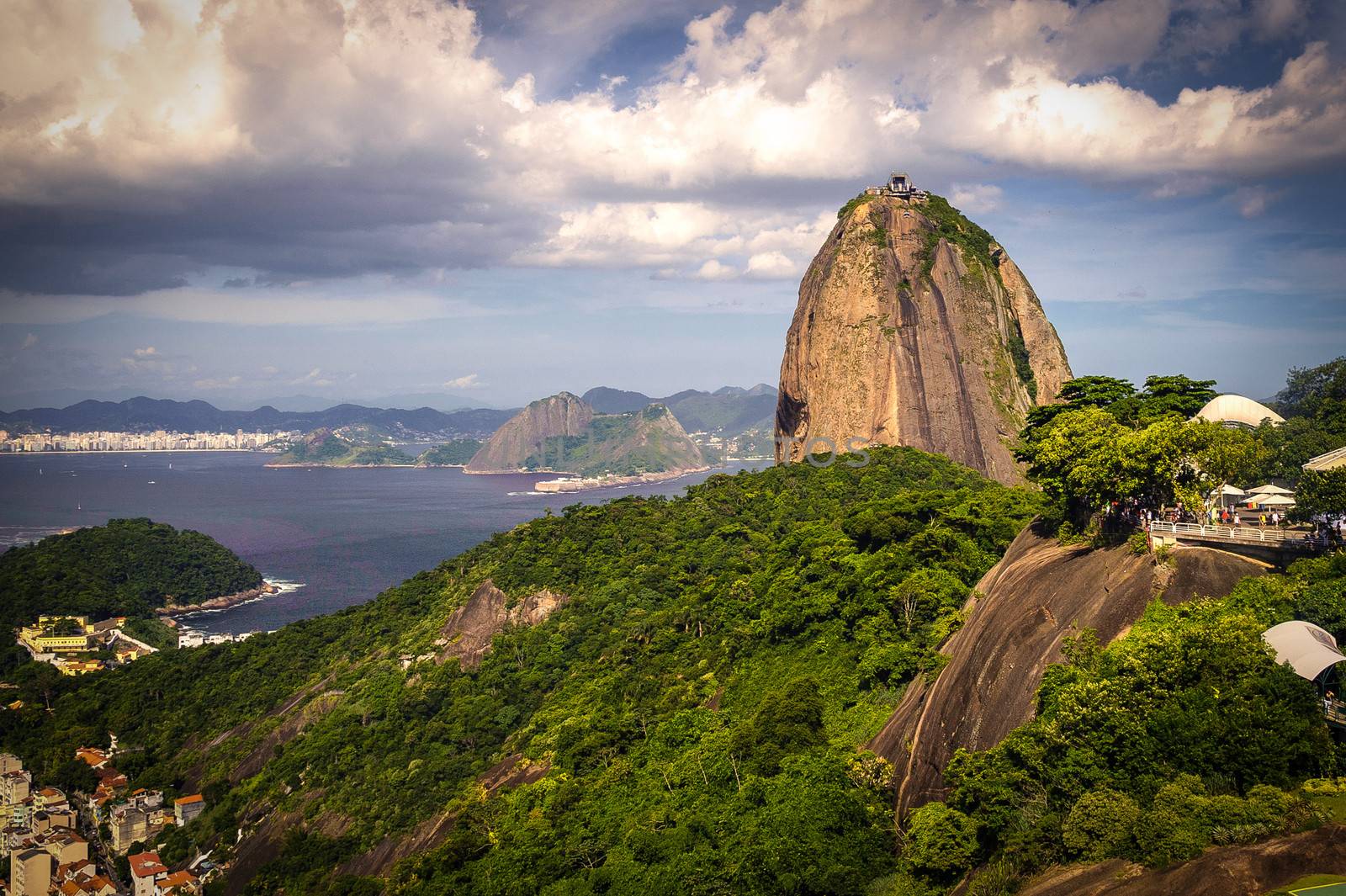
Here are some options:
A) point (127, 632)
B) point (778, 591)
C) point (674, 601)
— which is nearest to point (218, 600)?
point (127, 632)

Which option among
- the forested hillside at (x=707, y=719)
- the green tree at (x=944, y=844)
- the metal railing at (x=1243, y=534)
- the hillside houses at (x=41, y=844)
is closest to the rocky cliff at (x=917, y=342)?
the forested hillside at (x=707, y=719)

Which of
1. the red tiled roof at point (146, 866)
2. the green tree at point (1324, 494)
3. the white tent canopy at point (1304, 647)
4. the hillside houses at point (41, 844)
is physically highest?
the green tree at point (1324, 494)

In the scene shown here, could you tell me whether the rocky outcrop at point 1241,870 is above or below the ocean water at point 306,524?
above

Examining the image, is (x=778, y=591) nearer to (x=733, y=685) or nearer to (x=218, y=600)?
(x=733, y=685)

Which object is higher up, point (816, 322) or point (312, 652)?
point (816, 322)

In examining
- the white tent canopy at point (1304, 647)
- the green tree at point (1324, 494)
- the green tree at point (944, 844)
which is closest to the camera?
the white tent canopy at point (1304, 647)

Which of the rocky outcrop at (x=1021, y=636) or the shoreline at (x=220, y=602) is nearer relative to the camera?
the rocky outcrop at (x=1021, y=636)

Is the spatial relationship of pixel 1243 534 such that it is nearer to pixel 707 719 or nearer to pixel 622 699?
pixel 707 719

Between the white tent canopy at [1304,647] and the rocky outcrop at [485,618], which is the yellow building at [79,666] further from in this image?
the white tent canopy at [1304,647]
